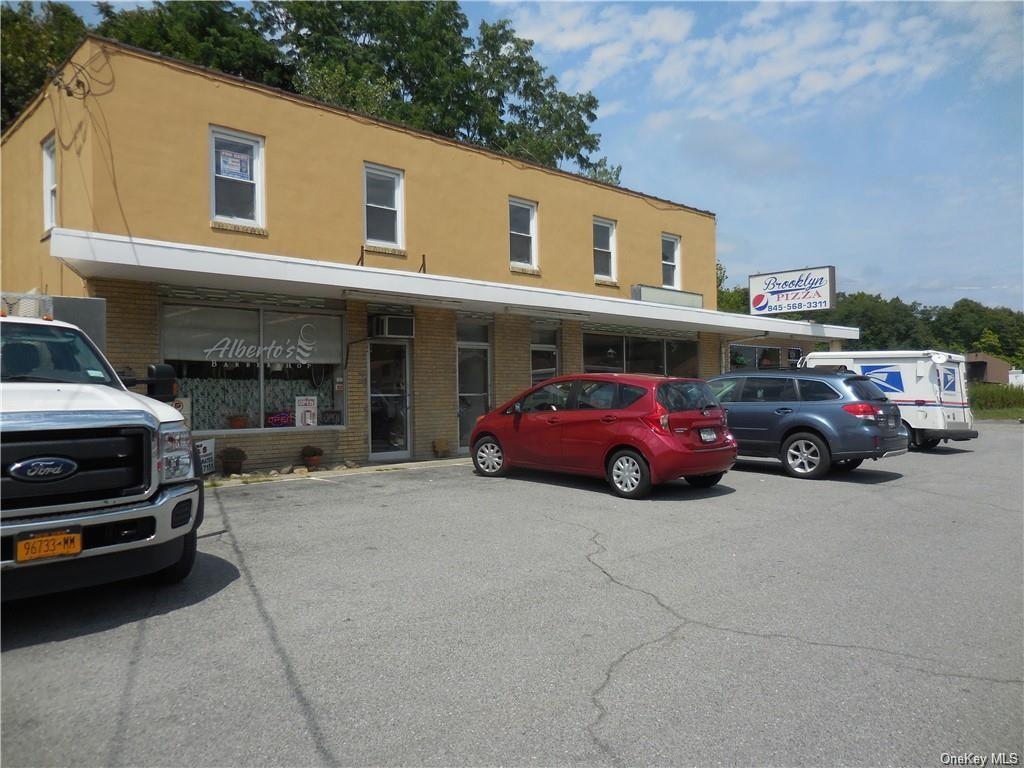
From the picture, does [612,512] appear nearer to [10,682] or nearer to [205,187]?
[10,682]

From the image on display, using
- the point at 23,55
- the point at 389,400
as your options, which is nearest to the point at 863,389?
the point at 389,400

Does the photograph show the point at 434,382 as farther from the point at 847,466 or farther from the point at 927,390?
the point at 927,390

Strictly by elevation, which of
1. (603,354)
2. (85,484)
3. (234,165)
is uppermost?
(234,165)

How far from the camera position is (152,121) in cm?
1085

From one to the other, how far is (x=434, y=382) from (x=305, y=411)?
271cm

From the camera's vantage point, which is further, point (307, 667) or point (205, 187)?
point (205, 187)

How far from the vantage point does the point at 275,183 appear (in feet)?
39.8

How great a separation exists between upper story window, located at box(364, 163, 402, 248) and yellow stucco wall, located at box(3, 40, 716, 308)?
0.65ft

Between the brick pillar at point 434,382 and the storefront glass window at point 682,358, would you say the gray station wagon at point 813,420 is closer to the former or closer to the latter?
the brick pillar at point 434,382

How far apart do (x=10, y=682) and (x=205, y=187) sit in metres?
9.18

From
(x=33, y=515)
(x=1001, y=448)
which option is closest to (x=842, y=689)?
(x=33, y=515)

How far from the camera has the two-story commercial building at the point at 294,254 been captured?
1051 centimetres

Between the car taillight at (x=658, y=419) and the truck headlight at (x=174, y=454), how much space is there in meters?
5.71

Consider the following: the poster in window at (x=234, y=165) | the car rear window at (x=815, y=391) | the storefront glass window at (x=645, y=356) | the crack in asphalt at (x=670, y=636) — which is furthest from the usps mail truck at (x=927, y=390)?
the poster in window at (x=234, y=165)
